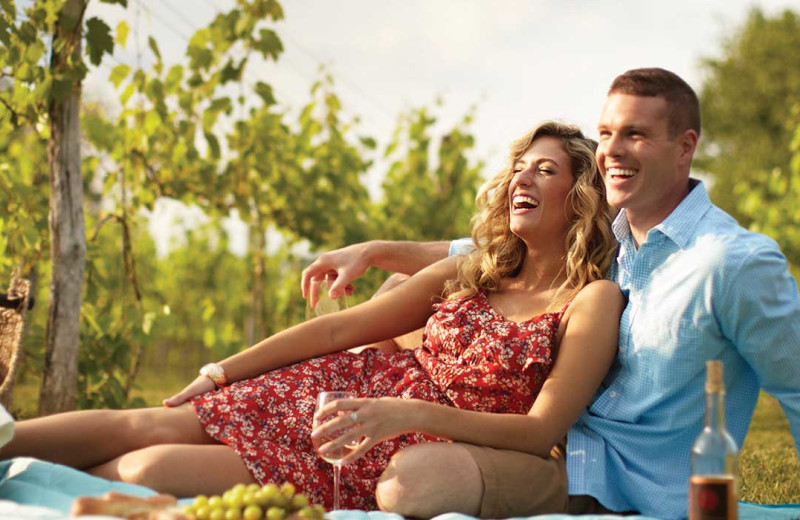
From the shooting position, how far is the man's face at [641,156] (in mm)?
2768

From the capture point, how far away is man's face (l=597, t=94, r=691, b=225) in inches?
109

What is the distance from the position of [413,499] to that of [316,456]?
49 cm

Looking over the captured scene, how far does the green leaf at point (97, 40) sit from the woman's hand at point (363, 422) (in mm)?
2868

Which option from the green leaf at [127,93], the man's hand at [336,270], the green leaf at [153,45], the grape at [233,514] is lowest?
the grape at [233,514]

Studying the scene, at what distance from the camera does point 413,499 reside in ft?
8.39

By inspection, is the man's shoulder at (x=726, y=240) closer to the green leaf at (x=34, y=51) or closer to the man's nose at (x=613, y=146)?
the man's nose at (x=613, y=146)

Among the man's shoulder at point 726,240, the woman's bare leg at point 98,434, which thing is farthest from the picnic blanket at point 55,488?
the man's shoulder at point 726,240

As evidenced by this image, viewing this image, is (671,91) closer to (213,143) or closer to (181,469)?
(181,469)

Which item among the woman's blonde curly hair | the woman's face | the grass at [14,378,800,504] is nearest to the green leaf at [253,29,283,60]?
the grass at [14,378,800,504]

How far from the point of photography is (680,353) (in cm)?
271

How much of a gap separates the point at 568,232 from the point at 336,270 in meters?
0.95

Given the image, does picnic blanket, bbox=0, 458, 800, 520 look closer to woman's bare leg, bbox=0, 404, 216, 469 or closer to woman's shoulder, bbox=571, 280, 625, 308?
woman's bare leg, bbox=0, 404, 216, 469

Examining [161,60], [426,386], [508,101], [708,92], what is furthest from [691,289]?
[708,92]

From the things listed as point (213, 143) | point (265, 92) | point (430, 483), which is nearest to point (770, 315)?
point (430, 483)
